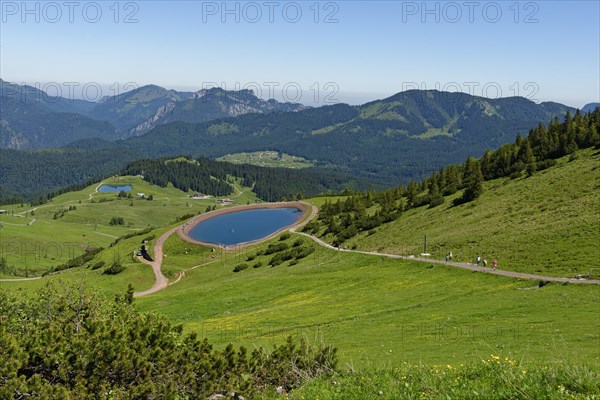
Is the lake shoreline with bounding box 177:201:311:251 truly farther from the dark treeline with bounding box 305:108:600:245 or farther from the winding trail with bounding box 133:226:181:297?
the dark treeline with bounding box 305:108:600:245

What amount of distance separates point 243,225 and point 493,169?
89.1 meters

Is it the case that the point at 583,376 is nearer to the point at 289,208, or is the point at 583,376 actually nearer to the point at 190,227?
the point at 190,227

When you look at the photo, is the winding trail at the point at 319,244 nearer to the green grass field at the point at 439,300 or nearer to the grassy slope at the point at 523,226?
the green grass field at the point at 439,300

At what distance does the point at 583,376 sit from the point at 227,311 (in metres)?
49.4

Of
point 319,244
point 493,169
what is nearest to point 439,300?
point 319,244

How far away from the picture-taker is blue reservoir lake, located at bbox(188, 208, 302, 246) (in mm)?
148250

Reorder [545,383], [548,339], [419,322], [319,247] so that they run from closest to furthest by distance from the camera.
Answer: [545,383], [548,339], [419,322], [319,247]

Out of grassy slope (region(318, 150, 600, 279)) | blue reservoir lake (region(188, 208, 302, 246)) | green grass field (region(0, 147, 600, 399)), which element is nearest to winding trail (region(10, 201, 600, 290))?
green grass field (region(0, 147, 600, 399))

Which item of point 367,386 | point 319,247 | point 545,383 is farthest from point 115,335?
point 319,247

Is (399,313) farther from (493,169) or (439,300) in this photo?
(493,169)

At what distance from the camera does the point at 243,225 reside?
164875 mm

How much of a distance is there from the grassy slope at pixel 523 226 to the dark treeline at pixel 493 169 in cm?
340

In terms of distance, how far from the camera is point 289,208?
187875 mm

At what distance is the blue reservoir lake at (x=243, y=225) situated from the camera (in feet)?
486
